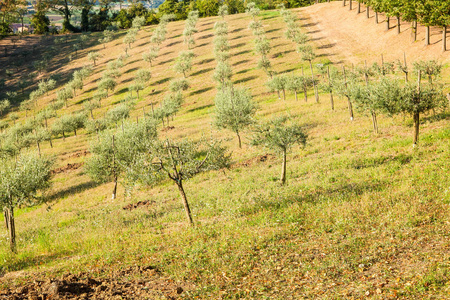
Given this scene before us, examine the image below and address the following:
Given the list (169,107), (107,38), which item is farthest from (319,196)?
(107,38)

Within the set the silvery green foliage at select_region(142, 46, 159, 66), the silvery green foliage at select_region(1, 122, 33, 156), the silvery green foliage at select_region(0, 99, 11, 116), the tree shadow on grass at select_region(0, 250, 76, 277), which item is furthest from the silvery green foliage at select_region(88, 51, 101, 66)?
the tree shadow on grass at select_region(0, 250, 76, 277)

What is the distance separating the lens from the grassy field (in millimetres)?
11445

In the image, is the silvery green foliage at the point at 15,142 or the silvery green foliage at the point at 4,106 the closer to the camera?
the silvery green foliage at the point at 15,142

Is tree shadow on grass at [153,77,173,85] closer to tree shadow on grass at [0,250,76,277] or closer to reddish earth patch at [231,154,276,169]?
reddish earth patch at [231,154,276,169]

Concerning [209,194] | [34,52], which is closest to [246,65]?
[209,194]

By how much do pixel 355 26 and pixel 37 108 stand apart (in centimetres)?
9564

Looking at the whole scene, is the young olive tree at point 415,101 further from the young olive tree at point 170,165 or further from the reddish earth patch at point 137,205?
the reddish earth patch at point 137,205

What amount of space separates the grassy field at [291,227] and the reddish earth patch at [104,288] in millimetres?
548

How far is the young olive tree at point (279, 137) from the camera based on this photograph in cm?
2377

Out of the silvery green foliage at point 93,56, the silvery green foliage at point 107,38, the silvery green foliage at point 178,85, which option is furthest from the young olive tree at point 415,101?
the silvery green foliage at point 107,38

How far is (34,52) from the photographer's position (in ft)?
431

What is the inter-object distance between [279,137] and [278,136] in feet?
0.42

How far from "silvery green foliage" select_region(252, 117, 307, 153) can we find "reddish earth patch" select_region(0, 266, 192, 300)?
13.5 meters

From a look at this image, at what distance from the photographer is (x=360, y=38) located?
8475 centimetres
